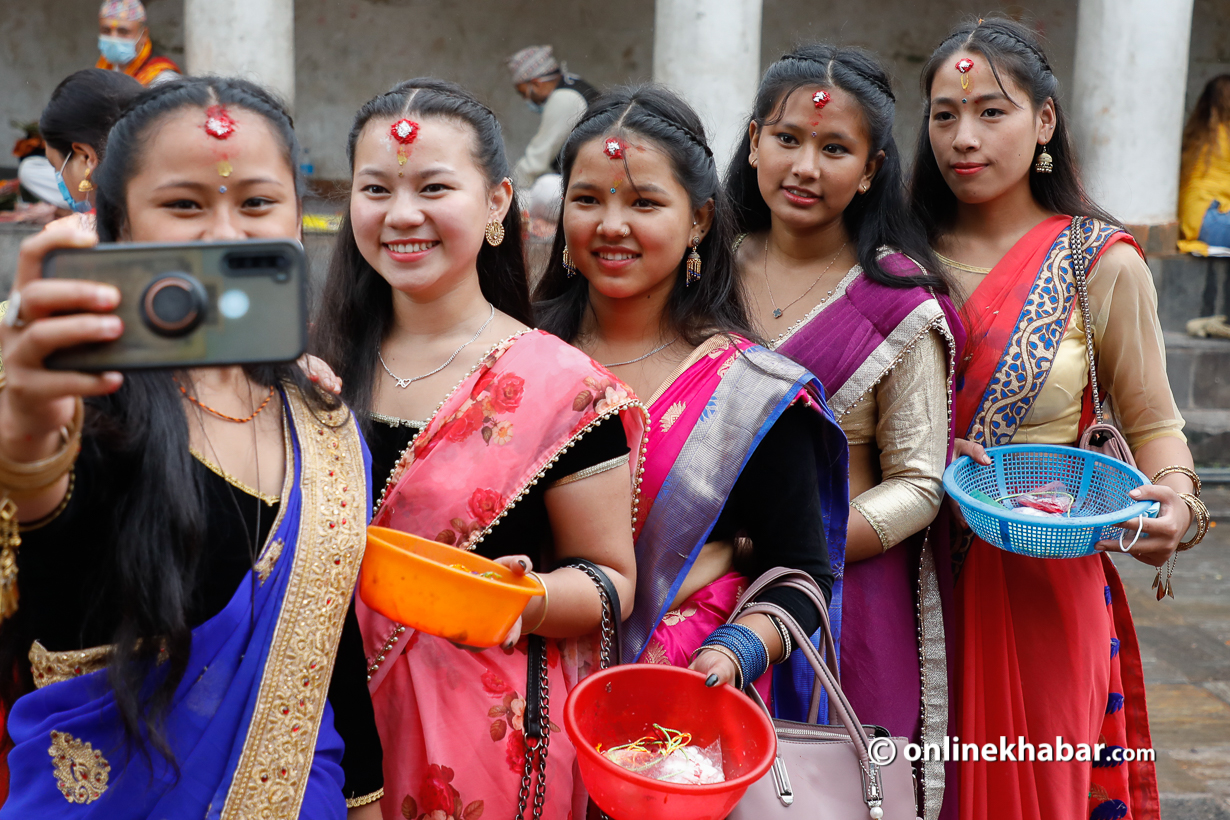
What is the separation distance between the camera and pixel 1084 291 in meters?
2.49

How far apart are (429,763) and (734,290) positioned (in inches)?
42.8

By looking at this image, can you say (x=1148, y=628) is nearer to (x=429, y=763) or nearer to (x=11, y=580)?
(x=429, y=763)

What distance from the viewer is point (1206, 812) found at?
325 centimetres

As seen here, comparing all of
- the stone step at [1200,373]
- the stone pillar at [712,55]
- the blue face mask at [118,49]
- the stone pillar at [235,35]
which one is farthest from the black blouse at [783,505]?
the blue face mask at [118,49]

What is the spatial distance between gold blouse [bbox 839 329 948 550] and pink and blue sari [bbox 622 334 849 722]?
0.27 metres

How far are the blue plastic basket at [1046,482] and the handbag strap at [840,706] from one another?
0.56m

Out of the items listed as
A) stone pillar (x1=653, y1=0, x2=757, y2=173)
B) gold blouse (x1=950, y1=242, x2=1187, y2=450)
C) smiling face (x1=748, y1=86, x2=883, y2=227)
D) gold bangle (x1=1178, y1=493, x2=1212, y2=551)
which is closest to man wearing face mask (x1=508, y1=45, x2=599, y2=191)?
stone pillar (x1=653, y1=0, x2=757, y2=173)

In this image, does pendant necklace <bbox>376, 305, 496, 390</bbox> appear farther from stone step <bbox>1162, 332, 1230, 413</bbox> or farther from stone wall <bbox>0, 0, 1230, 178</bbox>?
stone wall <bbox>0, 0, 1230, 178</bbox>

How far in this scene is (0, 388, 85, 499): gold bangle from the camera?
1.00 m

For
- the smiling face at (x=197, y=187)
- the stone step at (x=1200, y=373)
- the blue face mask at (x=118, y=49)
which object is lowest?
the stone step at (x=1200, y=373)

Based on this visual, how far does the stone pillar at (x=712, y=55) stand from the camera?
256 inches

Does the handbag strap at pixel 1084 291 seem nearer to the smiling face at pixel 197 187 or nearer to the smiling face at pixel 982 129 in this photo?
the smiling face at pixel 982 129

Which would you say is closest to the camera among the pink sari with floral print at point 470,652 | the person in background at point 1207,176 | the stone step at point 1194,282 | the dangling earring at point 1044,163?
the pink sari with floral print at point 470,652

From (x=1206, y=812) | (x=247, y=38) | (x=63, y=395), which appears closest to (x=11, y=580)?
(x=63, y=395)
